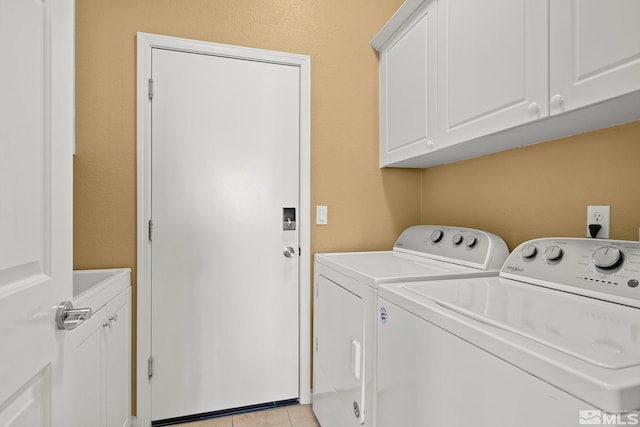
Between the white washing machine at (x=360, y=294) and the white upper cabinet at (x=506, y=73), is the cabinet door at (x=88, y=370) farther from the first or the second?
the white upper cabinet at (x=506, y=73)

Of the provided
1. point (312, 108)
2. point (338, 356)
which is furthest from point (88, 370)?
point (312, 108)

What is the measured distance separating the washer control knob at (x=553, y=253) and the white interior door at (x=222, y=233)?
1.30 metres

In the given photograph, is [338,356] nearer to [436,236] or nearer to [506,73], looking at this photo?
[436,236]

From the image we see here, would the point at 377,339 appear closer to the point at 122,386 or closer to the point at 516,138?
the point at 516,138

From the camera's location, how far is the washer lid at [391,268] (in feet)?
4.03

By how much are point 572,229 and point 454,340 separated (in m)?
0.90

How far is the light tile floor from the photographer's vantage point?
1.76 m

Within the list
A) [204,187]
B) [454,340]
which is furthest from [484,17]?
[204,187]

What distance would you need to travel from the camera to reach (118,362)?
1498 millimetres

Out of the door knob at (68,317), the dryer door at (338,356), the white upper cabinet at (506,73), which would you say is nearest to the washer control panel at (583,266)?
the white upper cabinet at (506,73)

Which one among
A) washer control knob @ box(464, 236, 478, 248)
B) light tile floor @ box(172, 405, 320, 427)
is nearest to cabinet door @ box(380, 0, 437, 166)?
washer control knob @ box(464, 236, 478, 248)

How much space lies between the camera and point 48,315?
2.31 feet

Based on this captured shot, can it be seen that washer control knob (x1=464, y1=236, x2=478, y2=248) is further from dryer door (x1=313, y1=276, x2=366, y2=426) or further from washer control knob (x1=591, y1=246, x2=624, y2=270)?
dryer door (x1=313, y1=276, x2=366, y2=426)

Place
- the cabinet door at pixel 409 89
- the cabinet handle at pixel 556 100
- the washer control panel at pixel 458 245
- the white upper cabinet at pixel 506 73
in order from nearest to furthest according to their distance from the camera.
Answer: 1. the white upper cabinet at pixel 506 73
2. the cabinet handle at pixel 556 100
3. the washer control panel at pixel 458 245
4. the cabinet door at pixel 409 89
